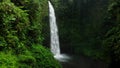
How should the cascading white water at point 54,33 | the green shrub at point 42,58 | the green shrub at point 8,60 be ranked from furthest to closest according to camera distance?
the cascading white water at point 54,33, the green shrub at point 42,58, the green shrub at point 8,60

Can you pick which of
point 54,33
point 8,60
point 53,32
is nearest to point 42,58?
point 8,60

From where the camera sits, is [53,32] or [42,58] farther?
[53,32]

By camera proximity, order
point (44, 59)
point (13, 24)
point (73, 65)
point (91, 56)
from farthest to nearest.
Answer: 1. point (91, 56)
2. point (73, 65)
3. point (44, 59)
4. point (13, 24)

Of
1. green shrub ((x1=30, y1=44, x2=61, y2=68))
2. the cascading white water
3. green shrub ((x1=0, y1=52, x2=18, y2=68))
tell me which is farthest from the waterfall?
green shrub ((x1=0, y1=52, x2=18, y2=68))

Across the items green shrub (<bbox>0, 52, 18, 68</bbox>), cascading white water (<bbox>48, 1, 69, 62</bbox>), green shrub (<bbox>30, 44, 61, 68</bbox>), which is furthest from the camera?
cascading white water (<bbox>48, 1, 69, 62</bbox>)

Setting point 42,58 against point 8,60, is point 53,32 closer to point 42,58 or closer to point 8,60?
point 42,58

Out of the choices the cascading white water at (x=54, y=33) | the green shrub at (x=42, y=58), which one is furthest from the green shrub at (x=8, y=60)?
the cascading white water at (x=54, y=33)

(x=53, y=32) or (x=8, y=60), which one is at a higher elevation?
(x=8, y=60)

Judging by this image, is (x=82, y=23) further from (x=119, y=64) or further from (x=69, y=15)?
(x=119, y=64)

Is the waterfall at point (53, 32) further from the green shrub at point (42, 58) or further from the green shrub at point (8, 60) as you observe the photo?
the green shrub at point (8, 60)

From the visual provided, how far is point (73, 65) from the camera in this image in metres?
17.8

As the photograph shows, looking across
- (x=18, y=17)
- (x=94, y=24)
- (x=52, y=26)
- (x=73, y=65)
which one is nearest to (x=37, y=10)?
(x=18, y=17)

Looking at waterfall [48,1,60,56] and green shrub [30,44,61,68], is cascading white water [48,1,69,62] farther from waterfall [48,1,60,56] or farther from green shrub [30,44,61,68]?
green shrub [30,44,61,68]

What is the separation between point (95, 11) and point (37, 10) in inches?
520
